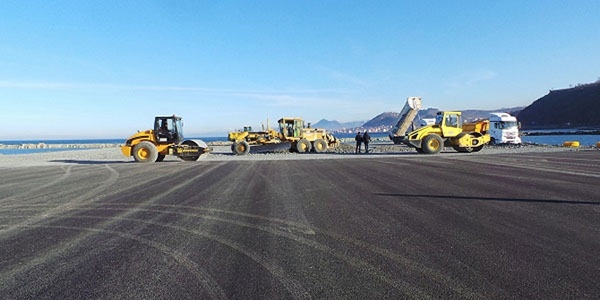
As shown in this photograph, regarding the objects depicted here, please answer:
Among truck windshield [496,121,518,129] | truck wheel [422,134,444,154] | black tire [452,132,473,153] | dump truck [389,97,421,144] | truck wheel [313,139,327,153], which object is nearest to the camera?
truck wheel [422,134,444,154]

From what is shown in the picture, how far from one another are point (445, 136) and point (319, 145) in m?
9.68

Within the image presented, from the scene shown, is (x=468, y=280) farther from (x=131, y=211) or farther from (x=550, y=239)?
(x=131, y=211)

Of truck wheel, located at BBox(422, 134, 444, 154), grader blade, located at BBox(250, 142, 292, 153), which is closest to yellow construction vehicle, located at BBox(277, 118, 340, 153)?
grader blade, located at BBox(250, 142, 292, 153)

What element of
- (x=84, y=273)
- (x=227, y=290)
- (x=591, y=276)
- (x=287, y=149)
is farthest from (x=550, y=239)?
(x=287, y=149)

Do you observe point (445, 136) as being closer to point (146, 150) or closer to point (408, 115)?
point (408, 115)

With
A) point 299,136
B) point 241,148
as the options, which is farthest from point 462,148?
point 241,148

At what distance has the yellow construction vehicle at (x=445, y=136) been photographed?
23.3 meters

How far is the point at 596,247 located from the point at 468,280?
86.0 inches

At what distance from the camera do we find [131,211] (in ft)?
→ 23.6

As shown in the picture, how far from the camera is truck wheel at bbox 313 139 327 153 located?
96.0ft

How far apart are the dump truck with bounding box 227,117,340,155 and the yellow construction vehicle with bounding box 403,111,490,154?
313 inches

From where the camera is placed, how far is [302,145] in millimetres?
28250

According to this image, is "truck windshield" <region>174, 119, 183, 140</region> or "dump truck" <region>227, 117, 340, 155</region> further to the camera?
"dump truck" <region>227, 117, 340, 155</region>

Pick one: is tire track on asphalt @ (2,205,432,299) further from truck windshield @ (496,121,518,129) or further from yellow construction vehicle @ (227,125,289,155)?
truck windshield @ (496,121,518,129)
